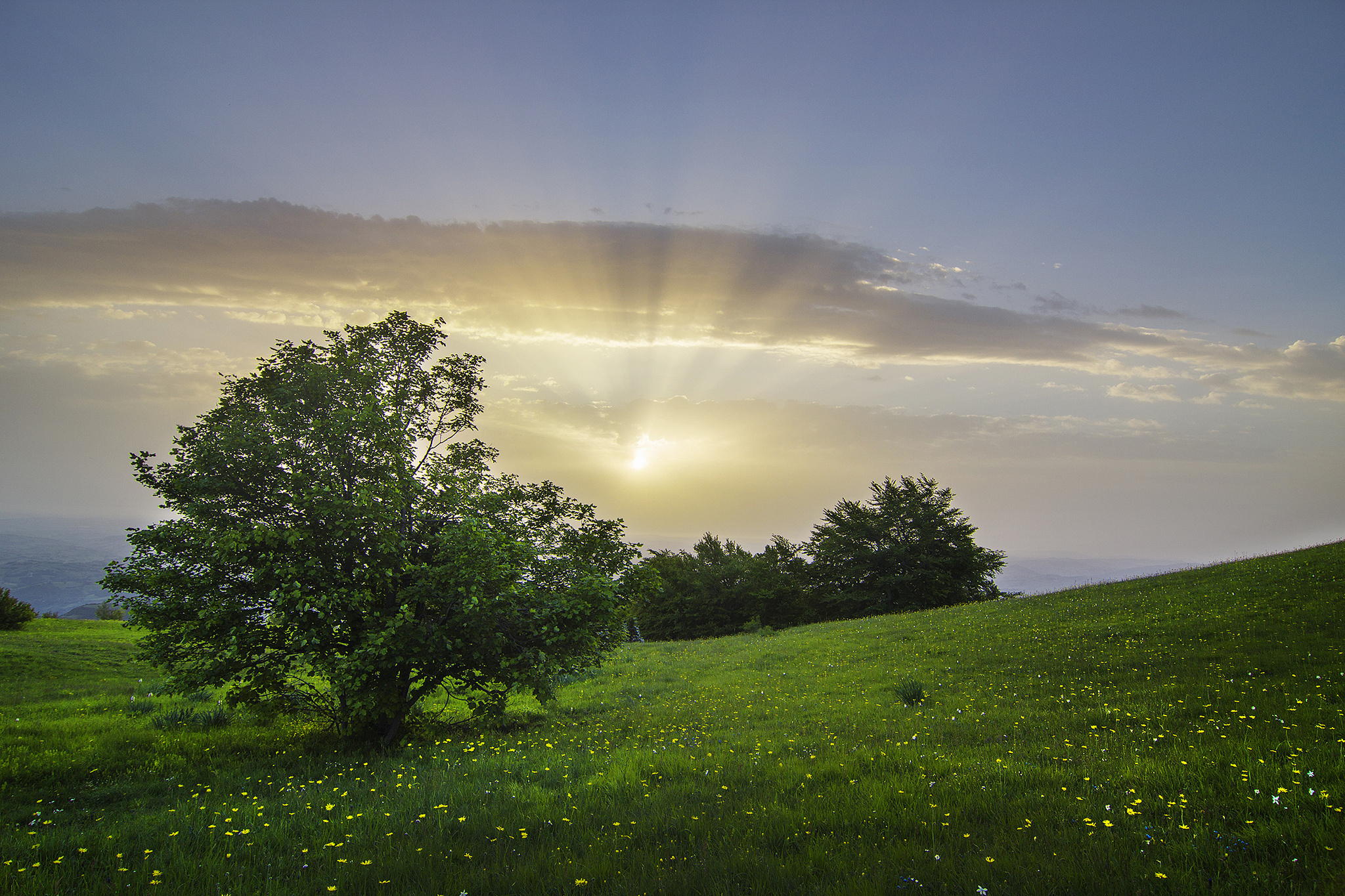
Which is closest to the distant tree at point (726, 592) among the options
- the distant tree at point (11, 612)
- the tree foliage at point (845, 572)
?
the tree foliage at point (845, 572)

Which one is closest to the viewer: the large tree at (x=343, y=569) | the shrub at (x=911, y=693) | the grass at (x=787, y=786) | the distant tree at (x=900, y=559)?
the grass at (x=787, y=786)

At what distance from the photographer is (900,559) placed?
68000 mm

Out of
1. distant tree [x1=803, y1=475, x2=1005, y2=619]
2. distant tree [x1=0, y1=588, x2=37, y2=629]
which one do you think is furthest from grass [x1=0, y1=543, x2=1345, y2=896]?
distant tree [x1=803, y1=475, x2=1005, y2=619]

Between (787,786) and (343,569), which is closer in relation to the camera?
(787,786)

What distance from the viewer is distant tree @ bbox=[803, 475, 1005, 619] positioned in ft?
218

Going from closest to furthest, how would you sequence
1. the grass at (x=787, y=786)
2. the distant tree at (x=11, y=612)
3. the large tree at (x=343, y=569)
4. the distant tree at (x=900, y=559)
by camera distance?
the grass at (x=787, y=786)
the large tree at (x=343, y=569)
the distant tree at (x=11, y=612)
the distant tree at (x=900, y=559)

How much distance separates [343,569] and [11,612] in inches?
1304

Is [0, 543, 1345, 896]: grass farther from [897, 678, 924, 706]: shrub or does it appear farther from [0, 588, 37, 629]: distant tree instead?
[0, 588, 37, 629]: distant tree

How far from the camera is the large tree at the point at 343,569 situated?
37.2 feet

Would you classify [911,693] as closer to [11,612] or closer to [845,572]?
[11,612]

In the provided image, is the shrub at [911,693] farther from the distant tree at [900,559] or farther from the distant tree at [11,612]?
Result: the distant tree at [900,559]

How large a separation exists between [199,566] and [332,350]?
18.1 ft

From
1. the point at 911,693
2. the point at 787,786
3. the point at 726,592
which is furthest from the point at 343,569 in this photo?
the point at 726,592

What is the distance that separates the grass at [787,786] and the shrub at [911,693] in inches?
7.1
